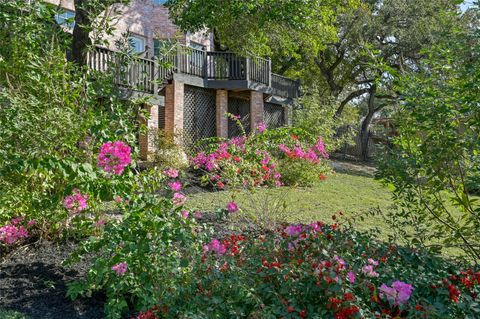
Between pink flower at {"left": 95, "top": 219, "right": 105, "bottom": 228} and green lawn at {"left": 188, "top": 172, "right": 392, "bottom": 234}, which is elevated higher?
pink flower at {"left": 95, "top": 219, "right": 105, "bottom": 228}

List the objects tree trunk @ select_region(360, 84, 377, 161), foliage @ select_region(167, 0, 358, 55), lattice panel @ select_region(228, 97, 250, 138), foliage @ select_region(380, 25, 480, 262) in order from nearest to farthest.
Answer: foliage @ select_region(380, 25, 480, 262), foliage @ select_region(167, 0, 358, 55), lattice panel @ select_region(228, 97, 250, 138), tree trunk @ select_region(360, 84, 377, 161)

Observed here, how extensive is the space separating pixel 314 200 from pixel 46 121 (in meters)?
6.75

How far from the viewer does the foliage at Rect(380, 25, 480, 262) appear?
338 centimetres

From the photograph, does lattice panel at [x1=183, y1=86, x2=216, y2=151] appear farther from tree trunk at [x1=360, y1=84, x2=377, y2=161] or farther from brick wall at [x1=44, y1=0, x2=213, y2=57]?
tree trunk at [x1=360, y1=84, x2=377, y2=161]

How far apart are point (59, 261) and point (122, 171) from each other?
1548 millimetres

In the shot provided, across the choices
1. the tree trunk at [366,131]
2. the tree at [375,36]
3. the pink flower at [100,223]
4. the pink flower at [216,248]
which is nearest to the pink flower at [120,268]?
the pink flower at [216,248]

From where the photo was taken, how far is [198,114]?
1778 cm

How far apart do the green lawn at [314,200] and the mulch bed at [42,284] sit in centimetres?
238

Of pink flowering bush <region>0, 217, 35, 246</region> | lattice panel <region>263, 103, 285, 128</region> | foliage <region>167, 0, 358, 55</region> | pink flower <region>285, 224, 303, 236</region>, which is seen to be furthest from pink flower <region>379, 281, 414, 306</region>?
lattice panel <region>263, 103, 285, 128</region>

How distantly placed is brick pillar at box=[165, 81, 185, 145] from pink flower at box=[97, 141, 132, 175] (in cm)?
1226

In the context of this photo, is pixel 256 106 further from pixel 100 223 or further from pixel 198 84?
pixel 100 223

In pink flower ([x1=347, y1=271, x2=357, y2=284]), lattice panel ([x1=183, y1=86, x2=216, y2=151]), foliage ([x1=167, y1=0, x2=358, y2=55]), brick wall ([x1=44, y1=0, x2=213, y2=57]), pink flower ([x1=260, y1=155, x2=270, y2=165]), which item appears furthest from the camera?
lattice panel ([x1=183, y1=86, x2=216, y2=151])

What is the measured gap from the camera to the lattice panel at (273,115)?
20.3m

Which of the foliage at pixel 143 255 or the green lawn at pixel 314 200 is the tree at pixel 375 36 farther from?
the foliage at pixel 143 255
